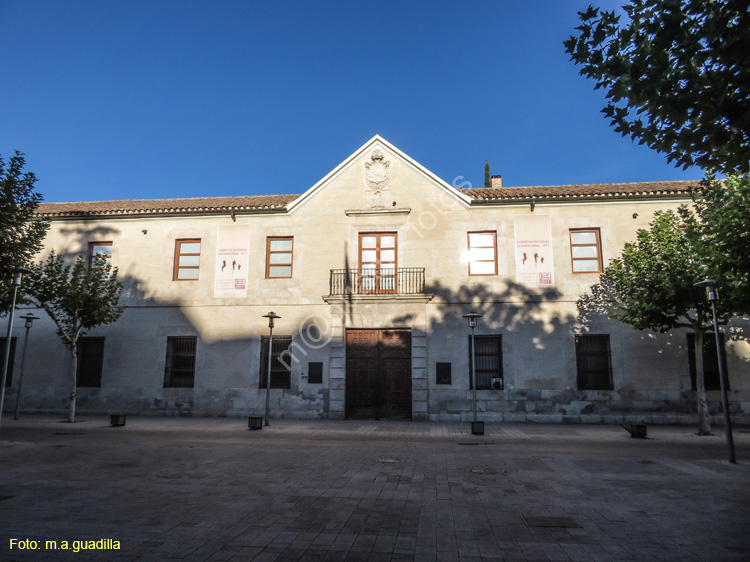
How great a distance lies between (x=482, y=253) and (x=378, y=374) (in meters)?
6.17

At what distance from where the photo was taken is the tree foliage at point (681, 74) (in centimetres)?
453

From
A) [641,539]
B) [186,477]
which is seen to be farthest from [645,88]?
[186,477]

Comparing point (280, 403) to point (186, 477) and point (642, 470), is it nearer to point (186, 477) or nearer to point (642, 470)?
point (186, 477)

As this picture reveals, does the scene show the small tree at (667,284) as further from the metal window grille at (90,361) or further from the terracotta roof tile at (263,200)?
the metal window grille at (90,361)

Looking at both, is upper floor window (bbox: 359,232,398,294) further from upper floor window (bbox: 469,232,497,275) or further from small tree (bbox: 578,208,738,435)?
small tree (bbox: 578,208,738,435)

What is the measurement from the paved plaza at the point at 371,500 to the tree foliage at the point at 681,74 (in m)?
4.17

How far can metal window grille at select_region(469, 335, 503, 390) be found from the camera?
58.2ft

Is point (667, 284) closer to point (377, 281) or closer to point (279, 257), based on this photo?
point (377, 281)

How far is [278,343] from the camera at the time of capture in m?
18.8

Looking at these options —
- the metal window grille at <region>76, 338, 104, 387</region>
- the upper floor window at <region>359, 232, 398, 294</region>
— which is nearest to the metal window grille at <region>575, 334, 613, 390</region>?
the upper floor window at <region>359, 232, 398, 294</region>

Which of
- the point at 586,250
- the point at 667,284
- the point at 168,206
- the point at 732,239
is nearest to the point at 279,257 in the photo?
the point at 168,206

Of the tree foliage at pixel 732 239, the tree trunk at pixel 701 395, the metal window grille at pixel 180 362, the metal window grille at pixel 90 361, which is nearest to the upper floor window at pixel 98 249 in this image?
the metal window grille at pixel 90 361

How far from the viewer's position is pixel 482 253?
61.6 ft

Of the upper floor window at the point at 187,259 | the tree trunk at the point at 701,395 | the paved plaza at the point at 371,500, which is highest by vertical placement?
the upper floor window at the point at 187,259
